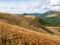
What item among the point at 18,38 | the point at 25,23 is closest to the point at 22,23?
the point at 25,23

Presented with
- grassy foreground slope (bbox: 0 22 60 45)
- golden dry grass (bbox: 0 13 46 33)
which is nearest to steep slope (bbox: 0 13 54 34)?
golden dry grass (bbox: 0 13 46 33)

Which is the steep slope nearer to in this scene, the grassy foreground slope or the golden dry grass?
the golden dry grass

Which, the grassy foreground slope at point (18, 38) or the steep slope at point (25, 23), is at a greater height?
the grassy foreground slope at point (18, 38)

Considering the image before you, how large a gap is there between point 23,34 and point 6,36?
280cm

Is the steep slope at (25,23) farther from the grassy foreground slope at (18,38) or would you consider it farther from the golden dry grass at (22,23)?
the grassy foreground slope at (18,38)

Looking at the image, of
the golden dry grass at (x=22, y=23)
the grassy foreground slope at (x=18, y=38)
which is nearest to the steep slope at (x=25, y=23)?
the golden dry grass at (x=22, y=23)

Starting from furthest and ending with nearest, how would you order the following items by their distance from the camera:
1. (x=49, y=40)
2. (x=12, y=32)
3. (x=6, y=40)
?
(x=49, y=40)
(x=12, y=32)
(x=6, y=40)

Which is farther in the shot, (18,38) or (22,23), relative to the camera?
(22,23)

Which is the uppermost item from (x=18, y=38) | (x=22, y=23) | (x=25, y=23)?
(x=18, y=38)

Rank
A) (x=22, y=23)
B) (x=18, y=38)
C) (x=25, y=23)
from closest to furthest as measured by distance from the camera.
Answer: (x=18, y=38), (x=22, y=23), (x=25, y=23)

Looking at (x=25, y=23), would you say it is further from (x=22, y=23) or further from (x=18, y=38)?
(x=18, y=38)

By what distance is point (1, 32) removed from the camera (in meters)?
25.8

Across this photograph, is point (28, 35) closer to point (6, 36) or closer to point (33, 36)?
point (33, 36)

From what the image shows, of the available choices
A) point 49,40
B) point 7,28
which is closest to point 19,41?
point 7,28
